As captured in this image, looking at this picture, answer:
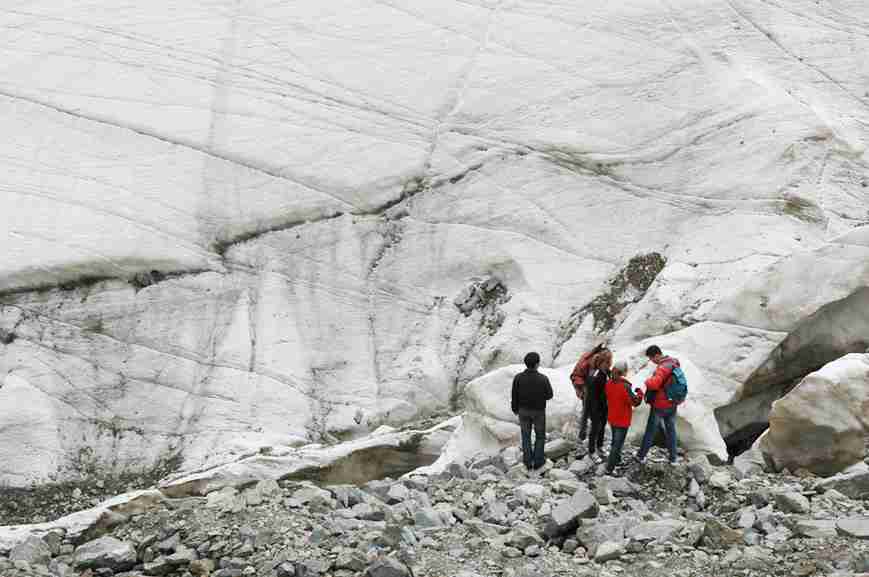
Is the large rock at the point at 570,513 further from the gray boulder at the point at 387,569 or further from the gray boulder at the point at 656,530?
the gray boulder at the point at 387,569

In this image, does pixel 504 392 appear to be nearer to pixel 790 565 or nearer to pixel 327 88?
pixel 790 565

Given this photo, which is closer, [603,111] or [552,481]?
[552,481]

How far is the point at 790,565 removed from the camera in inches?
433

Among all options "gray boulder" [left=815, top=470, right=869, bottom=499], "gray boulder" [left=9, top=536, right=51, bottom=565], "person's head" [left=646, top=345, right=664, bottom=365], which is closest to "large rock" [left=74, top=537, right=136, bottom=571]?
"gray boulder" [left=9, top=536, right=51, bottom=565]

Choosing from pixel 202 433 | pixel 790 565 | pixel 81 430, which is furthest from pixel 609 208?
pixel 790 565

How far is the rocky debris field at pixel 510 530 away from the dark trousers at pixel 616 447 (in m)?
0.18

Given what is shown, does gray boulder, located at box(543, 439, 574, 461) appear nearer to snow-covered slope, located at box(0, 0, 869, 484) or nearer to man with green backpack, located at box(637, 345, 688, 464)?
man with green backpack, located at box(637, 345, 688, 464)

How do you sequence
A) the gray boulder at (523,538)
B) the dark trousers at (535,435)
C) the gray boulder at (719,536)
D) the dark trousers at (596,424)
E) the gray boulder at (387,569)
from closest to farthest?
the gray boulder at (387,569) < the gray boulder at (719,536) < the gray boulder at (523,538) < the dark trousers at (596,424) < the dark trousers at (535,435)

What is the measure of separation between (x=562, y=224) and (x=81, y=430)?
1100cm

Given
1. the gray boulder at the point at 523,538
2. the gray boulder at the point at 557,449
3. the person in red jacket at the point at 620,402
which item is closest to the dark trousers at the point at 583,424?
the gray boulder at the point at 557,449

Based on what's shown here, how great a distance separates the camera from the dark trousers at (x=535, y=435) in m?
14.8

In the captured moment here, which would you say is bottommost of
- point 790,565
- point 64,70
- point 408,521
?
point 408,521

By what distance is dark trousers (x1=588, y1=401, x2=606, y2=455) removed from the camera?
14513 mm

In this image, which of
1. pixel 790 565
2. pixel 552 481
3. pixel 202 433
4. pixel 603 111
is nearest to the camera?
pixel 790 565
